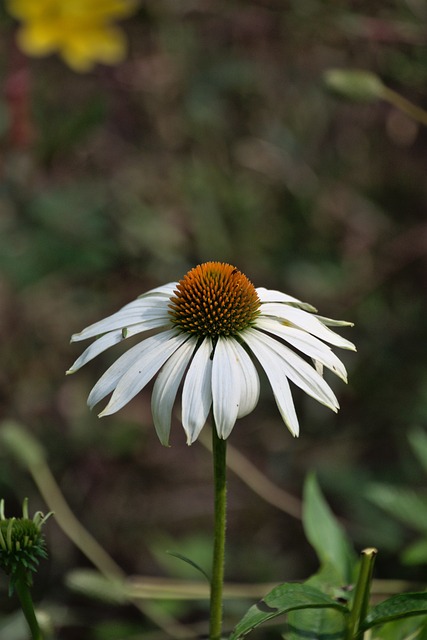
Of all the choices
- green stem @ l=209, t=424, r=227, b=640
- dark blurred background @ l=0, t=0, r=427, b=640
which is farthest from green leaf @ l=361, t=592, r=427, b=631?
dark blurred background @ l=0, t=0, r=427, b=640

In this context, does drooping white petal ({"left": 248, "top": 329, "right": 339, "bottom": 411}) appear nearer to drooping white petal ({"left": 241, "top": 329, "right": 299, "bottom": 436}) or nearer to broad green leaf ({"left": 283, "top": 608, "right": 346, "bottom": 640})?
drooping white petal ({"left": 241, "top": 329, "right": 299, "bottom": 436})

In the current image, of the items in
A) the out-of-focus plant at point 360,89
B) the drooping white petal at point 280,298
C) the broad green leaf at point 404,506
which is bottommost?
the broad green leaf at point 404,506

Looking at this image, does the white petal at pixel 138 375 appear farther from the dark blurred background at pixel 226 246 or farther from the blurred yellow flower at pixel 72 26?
the blurred yellow flower at pixel 72 26

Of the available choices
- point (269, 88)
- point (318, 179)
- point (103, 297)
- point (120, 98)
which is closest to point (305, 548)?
point (103, 297)

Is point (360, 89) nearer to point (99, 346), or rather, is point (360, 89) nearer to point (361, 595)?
point (99, 346)

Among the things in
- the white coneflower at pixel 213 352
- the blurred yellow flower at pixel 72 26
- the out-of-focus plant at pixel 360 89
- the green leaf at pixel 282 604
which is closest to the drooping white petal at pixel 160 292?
the white coneflower at pixel 213 352

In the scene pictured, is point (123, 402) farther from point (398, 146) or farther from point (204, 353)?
point (398, 146)
